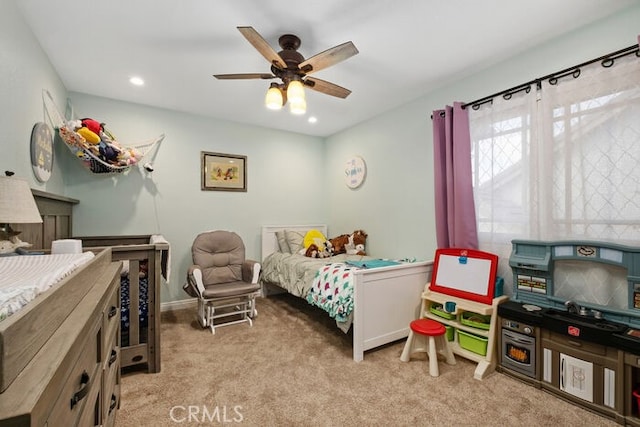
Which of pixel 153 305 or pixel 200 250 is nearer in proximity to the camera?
pixel 153 305

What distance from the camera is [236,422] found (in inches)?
65.3

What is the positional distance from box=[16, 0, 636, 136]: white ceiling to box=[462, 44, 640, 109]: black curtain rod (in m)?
0.31

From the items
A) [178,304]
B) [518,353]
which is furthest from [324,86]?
[178,304]

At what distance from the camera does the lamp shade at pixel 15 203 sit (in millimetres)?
1191

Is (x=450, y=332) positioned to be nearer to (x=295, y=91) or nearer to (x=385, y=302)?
(x=385, y=302)

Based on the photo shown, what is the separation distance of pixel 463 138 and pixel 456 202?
0.60 meters

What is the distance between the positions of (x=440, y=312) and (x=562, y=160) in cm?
151

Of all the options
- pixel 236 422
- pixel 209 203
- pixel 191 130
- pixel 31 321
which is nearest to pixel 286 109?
pixel 191 130

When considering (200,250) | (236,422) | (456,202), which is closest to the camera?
(236,422)

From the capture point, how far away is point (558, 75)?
82.0 inches

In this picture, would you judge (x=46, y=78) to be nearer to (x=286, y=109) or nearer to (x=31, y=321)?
(x=286, y=109)

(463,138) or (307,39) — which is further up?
(307,39)

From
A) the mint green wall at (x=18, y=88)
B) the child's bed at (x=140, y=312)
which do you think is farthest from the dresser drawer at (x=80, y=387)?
the mint green wall at (x=18, y=88)

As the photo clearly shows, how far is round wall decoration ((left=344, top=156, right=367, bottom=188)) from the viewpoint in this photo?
397 cm
